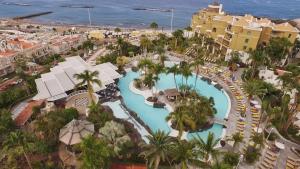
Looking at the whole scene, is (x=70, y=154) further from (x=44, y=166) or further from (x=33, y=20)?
(x=33, y=20)

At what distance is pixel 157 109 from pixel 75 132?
55.5ft

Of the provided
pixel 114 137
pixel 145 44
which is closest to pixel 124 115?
pixel 114 137

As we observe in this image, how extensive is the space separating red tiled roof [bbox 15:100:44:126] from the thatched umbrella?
38.8 feet

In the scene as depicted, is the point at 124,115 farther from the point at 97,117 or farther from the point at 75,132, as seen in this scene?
the point at 75,132

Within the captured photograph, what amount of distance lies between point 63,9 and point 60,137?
162 m

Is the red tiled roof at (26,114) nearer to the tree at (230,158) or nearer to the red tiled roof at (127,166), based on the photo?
the red tiled roof at (127,166)

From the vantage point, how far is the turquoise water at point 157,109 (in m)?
38.3

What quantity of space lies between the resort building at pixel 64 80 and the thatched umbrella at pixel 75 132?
465 inches

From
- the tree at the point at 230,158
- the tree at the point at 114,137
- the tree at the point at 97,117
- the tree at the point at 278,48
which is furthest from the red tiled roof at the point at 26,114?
the tree at the point at 278,48

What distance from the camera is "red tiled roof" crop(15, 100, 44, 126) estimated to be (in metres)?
38.5

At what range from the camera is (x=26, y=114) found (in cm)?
4050

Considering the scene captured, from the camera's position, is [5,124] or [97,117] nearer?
[5,124]

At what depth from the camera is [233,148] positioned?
31.3 metres

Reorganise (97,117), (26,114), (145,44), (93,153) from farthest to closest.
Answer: (145,44) → (26,114) → (97,117) → (93,153)
